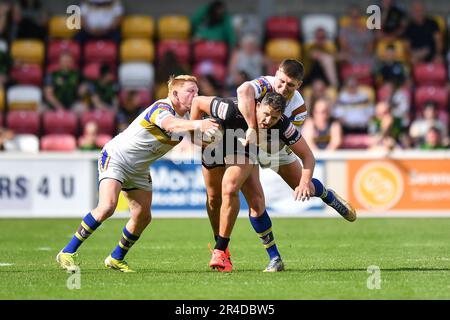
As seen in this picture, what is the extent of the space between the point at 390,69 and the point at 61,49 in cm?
650

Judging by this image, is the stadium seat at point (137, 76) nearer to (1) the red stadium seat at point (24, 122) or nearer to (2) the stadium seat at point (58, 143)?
(1) the red stadium seat at point (24, 122)

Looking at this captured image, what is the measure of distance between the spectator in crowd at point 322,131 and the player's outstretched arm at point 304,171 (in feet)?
29.2

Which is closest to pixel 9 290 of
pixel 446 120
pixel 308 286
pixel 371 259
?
pixel 308 286

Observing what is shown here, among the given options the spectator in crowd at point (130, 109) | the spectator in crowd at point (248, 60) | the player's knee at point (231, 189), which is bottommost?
the player's knee at point (231, 189)

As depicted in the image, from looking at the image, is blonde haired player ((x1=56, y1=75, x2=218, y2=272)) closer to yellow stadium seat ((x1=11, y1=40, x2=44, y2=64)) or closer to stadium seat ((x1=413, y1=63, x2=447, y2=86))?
yellow stadium seat ((x1=11, y1=40, x2=44, y2=64))

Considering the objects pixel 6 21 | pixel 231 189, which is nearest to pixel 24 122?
pixel 6 21

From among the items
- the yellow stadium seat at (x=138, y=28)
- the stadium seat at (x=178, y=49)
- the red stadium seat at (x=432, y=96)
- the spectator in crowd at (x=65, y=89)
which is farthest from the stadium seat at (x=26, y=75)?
the red stadium seat at (x=432, y=96)

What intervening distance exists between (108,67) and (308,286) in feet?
40.8

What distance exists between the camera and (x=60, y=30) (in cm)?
2219

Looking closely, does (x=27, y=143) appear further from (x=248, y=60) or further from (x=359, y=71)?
(x=359, y=71)

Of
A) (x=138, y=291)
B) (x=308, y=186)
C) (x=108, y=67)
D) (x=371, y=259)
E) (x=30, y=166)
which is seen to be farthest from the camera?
(x=108, y=67)

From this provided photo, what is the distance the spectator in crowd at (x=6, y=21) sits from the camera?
2197cm

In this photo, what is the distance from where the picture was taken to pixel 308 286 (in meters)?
8.98

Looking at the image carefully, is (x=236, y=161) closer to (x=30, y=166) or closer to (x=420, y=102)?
(x=30, y=166)
